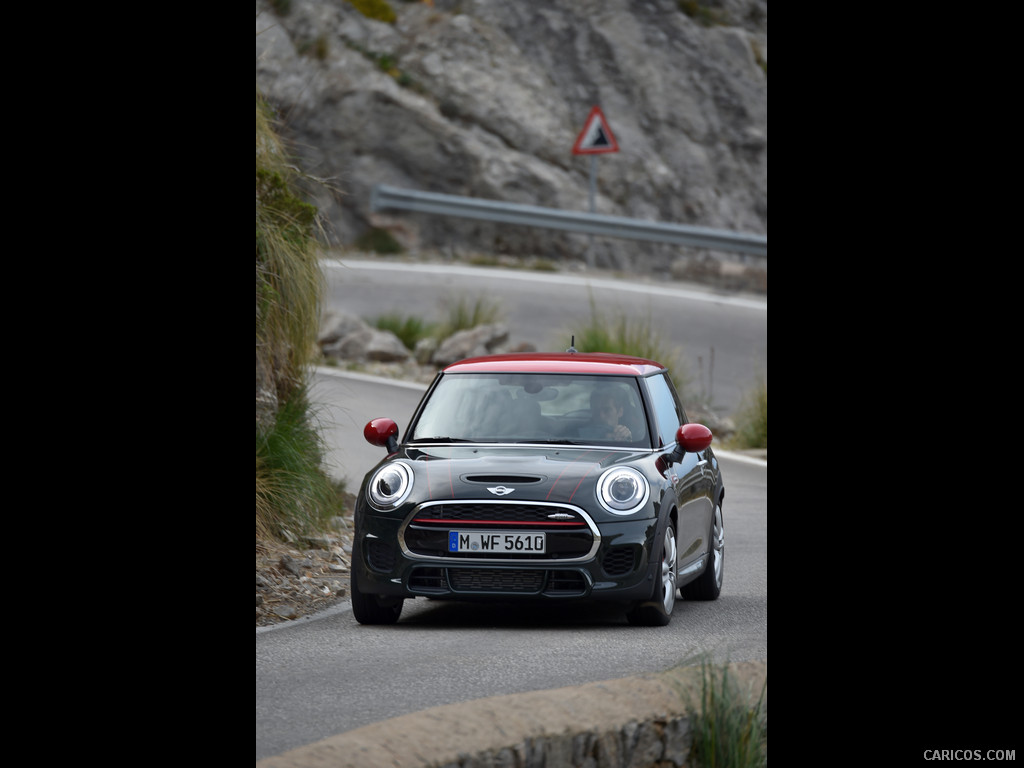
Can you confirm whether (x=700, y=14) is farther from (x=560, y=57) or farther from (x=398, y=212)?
(x=398, y=212)

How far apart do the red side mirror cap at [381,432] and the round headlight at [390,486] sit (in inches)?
25.5

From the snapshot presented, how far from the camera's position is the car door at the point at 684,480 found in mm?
8844

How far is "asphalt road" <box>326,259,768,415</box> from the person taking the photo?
20.8 meters

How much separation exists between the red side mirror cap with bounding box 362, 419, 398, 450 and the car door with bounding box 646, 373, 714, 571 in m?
1.63

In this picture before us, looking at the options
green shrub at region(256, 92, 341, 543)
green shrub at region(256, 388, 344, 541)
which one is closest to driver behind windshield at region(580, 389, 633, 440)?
green shrub at region(256, 388, 344, 541)

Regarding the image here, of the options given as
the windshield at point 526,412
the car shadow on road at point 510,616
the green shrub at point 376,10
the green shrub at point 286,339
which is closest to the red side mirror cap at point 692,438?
the windshield at point 526,412

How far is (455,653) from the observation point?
7.65 metres

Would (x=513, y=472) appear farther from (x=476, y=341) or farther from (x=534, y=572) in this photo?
(x=476, y=341)

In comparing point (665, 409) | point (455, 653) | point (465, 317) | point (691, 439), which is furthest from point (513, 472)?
point (465, 317)

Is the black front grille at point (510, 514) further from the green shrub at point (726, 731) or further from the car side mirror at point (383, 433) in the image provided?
the green shrub at point (726, 731)
